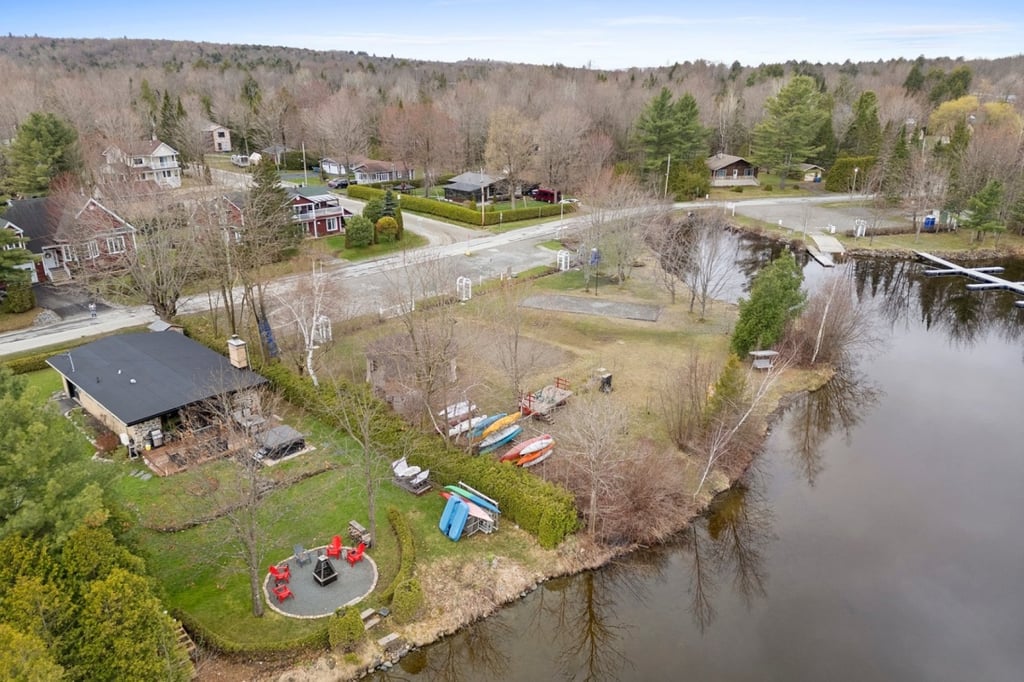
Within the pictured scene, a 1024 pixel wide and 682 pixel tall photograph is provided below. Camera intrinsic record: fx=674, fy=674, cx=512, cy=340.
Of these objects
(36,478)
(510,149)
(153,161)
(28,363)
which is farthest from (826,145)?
(36,478)

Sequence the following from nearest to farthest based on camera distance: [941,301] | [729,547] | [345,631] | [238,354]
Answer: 1. [345,631]
2. [729,547]
3. [238,354]
4. [941,301]

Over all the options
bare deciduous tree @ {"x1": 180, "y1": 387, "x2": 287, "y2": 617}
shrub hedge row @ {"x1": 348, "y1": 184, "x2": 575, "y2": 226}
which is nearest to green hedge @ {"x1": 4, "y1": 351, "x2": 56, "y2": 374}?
bare deciduous tree @ {"x1": 180, "y1": 387, "x2": 287, "y2": 617}

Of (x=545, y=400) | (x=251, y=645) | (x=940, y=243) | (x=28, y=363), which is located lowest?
(x=251, y=645)

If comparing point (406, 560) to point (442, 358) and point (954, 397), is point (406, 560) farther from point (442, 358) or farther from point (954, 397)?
point (954, 397)

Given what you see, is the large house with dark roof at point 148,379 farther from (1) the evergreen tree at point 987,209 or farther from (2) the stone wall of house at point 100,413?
(1) the evergreen tree at point 987,209

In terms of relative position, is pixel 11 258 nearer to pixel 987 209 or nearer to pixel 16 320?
pixel 16 320

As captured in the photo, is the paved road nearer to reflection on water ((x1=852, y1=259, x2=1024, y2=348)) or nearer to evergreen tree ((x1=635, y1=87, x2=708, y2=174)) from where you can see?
evergreen tree ((x1=635, y1=87, x2=708, y2=174))
